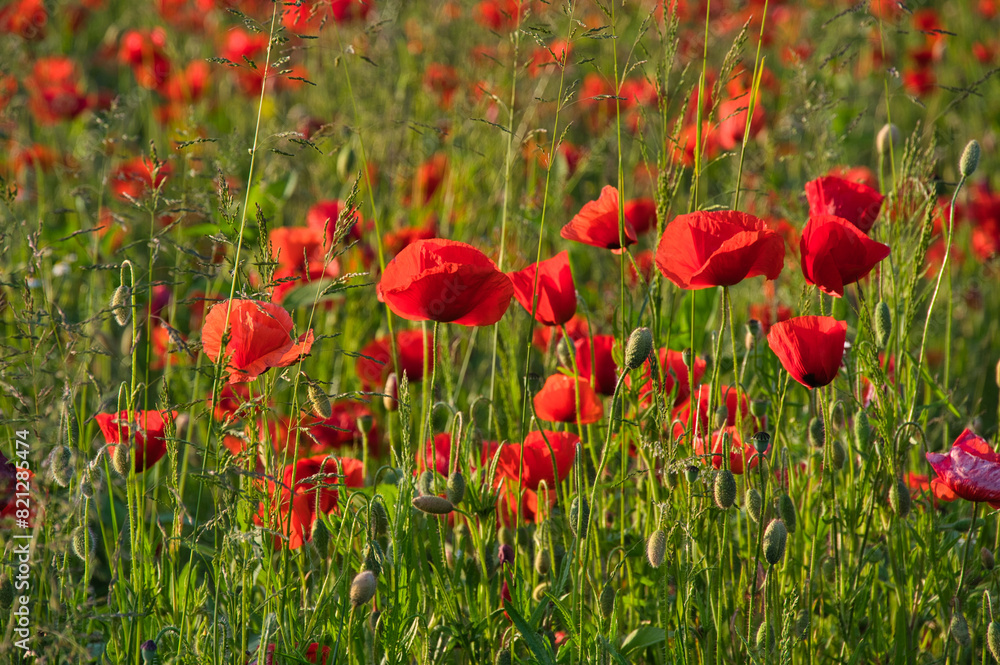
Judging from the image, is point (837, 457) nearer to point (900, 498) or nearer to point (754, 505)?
point (900, 498)

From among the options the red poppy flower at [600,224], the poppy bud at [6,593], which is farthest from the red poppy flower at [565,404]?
the poppy bud at [6,593]

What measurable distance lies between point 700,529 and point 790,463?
173 millimetres

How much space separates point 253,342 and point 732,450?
0.64 m

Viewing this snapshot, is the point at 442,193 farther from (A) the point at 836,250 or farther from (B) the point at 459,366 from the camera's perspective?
(A) the point at 836,250

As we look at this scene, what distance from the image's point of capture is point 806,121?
1.48 m

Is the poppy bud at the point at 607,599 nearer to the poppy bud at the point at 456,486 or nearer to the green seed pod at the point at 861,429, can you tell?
the poppy bud at the point at 456,486

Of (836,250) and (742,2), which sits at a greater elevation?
(742,2)

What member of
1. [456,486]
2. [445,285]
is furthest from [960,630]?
[445,285]

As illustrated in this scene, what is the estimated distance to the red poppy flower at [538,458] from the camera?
4.24 feet

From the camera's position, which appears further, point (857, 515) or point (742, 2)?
point (742, 2)

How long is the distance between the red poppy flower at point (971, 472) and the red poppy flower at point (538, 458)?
18.3 inches

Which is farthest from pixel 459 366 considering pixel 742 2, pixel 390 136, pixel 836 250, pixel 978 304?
pixel 742 2

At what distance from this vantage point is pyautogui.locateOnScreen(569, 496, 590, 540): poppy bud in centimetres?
106

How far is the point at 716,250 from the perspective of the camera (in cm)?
106
